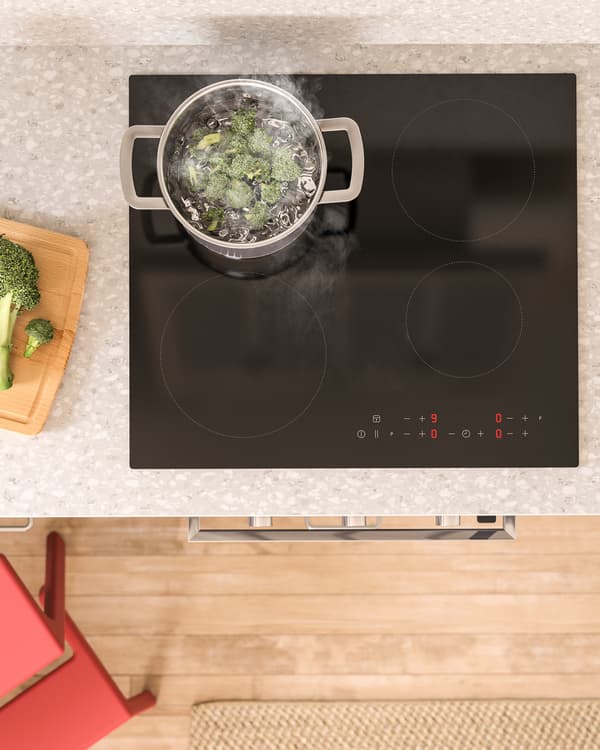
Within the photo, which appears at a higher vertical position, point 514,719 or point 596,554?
point 596,554

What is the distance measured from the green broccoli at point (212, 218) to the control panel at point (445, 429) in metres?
0.34

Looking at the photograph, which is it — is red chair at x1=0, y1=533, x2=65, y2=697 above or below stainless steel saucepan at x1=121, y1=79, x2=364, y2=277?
below

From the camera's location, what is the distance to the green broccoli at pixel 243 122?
0.71 m

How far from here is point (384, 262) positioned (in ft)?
2.70

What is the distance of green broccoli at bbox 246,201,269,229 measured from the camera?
2.35ft

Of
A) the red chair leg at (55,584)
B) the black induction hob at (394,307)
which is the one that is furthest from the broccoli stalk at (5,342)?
the red chair leg at (55,584)

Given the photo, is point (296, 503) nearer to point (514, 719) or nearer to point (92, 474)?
point (92, 474)

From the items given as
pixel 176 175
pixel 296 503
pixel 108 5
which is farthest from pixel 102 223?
pixel 296 503

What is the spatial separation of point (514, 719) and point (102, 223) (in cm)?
164

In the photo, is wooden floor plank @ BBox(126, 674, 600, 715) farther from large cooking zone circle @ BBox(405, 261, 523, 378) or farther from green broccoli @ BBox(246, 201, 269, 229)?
green broccoli @ BBox(246, 201, 269, 229)

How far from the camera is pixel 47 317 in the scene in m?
0.81

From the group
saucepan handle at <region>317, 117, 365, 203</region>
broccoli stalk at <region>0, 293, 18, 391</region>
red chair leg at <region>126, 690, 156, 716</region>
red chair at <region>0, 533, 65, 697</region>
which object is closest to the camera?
saucepan handle at <region>317, 117, 365, 203</region>

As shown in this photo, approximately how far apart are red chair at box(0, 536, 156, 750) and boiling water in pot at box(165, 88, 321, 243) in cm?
103

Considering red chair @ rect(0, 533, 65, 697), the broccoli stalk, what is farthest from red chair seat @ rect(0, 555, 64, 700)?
the broccoli stalk
